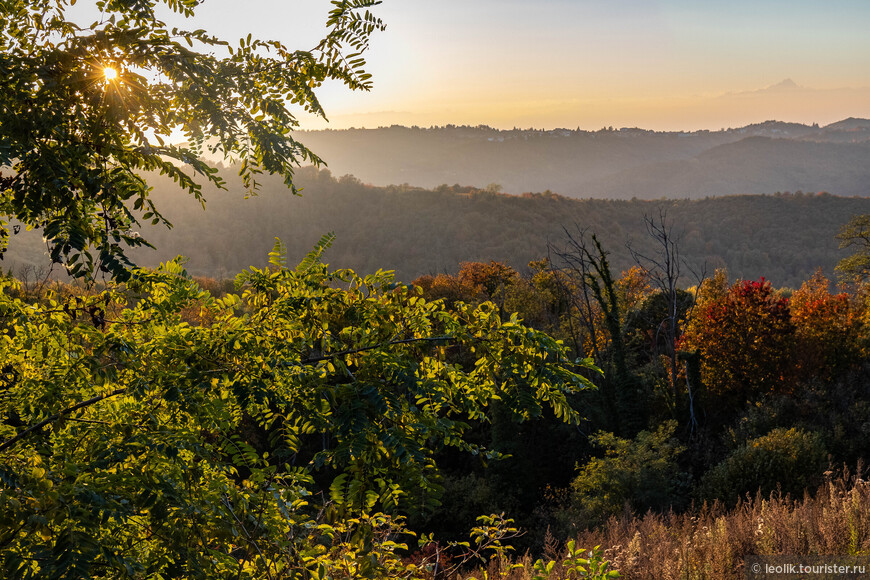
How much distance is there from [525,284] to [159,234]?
234ft

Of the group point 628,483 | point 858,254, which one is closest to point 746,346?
point 628,483

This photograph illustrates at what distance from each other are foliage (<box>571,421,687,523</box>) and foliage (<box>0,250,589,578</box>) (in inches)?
446

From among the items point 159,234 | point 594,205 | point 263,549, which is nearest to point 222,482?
point 263,549

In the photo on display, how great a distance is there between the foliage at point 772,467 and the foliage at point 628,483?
1013mm

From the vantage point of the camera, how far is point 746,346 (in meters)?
17.8

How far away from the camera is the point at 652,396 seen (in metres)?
19.5

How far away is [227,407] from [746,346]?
18279 millimetres

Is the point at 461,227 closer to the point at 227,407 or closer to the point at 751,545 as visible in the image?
the point at 751,545

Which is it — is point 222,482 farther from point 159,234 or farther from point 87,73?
point 159,234

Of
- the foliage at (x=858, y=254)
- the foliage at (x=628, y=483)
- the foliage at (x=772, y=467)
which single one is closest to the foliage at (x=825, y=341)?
the foliage at (x=772, y=467)

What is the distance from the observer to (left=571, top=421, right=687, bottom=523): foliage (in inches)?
536

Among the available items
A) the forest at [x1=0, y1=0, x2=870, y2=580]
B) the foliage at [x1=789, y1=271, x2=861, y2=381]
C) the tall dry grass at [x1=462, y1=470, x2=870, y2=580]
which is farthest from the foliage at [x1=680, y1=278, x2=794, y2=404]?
the forest at [x1=0, y1=0, x2=870, y2=580]

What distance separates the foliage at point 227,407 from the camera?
8.14 ft

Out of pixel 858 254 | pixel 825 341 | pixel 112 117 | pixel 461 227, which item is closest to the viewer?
pixel 112 117
